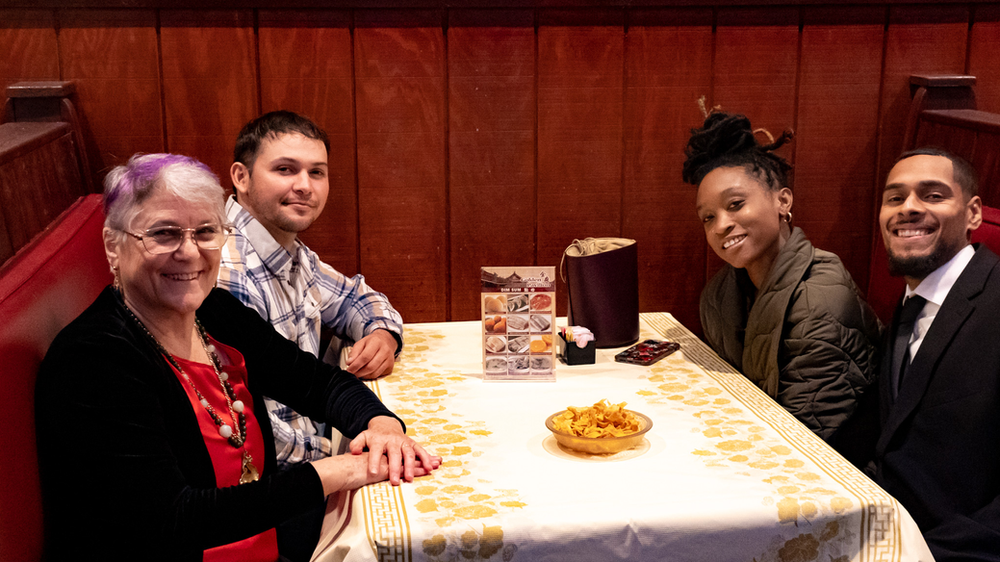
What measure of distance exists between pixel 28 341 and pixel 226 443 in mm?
378

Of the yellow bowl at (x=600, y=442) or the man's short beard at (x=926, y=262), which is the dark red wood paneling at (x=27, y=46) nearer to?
the yellow bowl at (x=600, y=442)

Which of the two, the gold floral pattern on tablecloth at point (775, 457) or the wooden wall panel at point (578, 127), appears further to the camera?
the wooden wall panel at point (578, 127)

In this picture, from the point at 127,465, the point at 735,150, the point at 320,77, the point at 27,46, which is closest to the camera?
the point at 127,465

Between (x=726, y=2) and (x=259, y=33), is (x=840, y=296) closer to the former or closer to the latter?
(x=726, y=2)

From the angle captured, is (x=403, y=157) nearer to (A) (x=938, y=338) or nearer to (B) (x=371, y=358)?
(B) (x=371, y=358)

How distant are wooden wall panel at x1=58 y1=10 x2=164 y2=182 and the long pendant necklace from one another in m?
0.96

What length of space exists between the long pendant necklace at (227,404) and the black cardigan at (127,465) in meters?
0.05

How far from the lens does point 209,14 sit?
2.38 m

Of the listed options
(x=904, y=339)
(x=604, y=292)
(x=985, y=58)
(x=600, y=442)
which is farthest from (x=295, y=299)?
(x=985, y=58)

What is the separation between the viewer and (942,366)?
166 cm

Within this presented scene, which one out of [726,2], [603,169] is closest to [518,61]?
[603,169]

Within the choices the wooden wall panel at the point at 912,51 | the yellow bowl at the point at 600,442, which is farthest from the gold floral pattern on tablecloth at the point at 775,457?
the wooden wall panel at the point at 912,51

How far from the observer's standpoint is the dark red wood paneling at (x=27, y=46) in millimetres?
2314

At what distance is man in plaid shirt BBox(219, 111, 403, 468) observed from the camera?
2.00 meters
